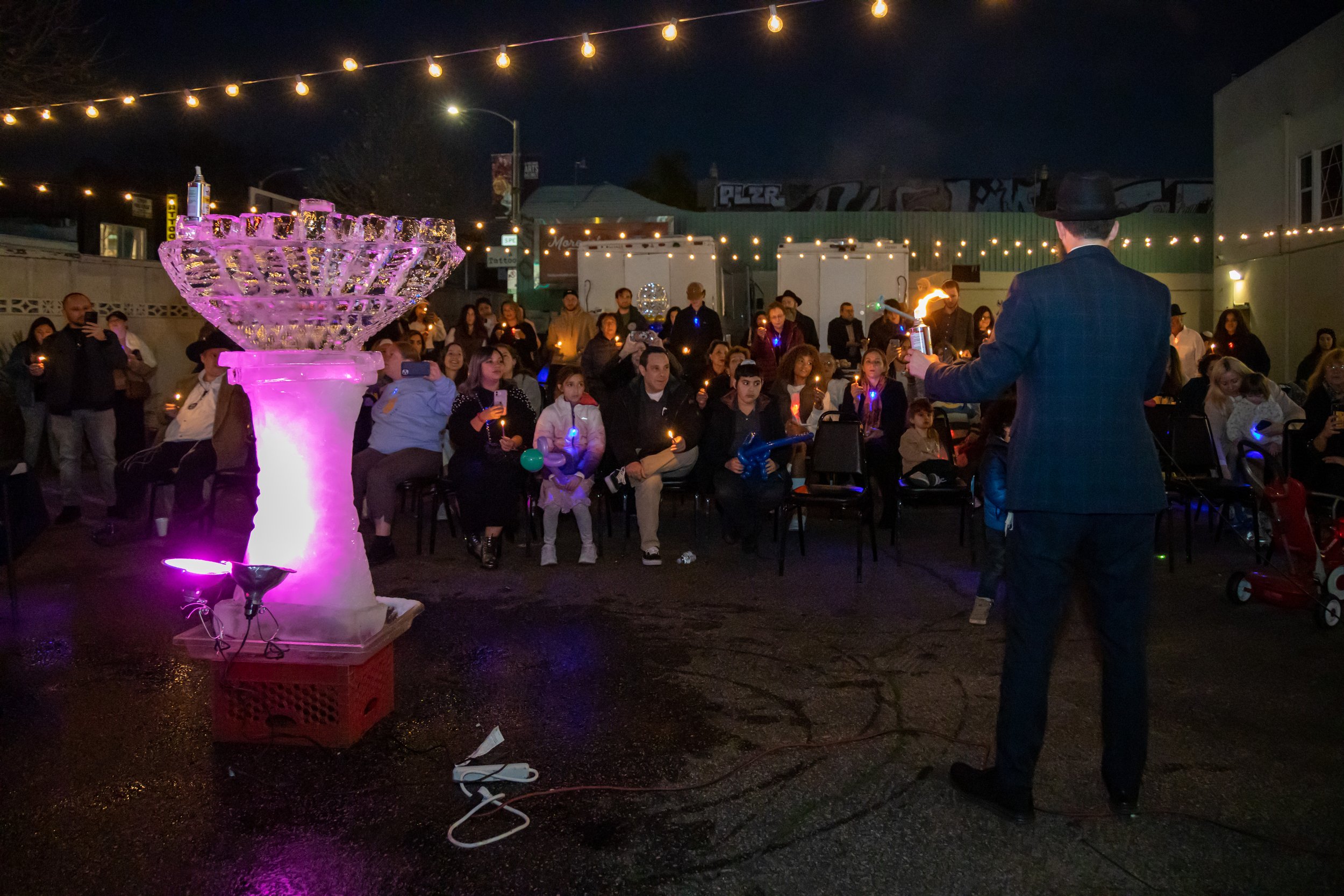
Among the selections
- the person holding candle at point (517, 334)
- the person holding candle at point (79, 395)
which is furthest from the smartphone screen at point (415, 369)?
the person holding candle at point (517, 334)

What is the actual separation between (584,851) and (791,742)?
1.12 m

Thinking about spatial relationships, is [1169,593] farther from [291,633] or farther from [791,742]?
[291,633]

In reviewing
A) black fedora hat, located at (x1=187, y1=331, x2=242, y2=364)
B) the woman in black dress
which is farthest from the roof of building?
black fedora hat, located at (x1=187, y1=331, x2=242, y2=364)

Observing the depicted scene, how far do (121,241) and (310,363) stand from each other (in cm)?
1702

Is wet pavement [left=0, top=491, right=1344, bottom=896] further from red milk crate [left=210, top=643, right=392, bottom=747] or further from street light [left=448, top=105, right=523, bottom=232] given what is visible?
street light [left=448, top=105, right=523, bottom=232]

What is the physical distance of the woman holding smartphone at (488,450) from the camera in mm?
7137

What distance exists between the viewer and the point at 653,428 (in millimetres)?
7672

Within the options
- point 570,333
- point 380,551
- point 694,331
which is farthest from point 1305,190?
point 380,551

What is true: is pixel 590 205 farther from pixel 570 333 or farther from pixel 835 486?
pixel 835 486

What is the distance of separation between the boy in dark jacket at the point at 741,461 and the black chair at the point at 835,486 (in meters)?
0.20

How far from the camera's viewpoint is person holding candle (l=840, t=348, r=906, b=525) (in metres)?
8.07

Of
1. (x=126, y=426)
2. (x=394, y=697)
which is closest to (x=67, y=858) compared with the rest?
(x=394, y=697)

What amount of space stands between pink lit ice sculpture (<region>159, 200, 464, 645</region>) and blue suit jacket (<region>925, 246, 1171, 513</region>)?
7.42ft

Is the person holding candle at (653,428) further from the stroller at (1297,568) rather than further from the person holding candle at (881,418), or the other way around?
the stroller at (1297,568)
